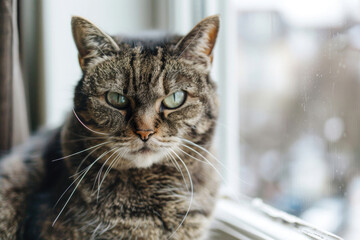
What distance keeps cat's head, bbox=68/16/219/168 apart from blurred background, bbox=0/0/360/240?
0.60 feet

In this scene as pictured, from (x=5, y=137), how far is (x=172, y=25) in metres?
0.81

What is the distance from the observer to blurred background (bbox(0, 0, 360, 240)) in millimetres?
857

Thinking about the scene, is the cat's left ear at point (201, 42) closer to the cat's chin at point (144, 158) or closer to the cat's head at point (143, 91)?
the cat's head at point (143, 91)

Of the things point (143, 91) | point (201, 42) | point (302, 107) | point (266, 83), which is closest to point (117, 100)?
point (143, 91)

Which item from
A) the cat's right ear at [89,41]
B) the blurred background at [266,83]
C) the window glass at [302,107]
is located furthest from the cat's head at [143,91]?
the window glass at [302,107]

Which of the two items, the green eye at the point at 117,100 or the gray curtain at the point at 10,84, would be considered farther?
the gray curtain at the point at 10,84

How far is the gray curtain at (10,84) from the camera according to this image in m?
1.05

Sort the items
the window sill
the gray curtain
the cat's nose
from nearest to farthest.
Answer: the cat's nose
the window sill
the gray curtain

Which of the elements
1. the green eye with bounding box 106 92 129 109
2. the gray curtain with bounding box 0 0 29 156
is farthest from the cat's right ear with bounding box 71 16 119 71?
the gray curtain with bounding box 0 0 29 156

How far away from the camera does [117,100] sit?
0.83 m

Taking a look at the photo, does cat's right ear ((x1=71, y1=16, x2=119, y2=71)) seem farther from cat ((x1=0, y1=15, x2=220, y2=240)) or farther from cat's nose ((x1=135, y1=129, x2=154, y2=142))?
cat's nose ((x1=135, y1=129, x2=154, y2=142))

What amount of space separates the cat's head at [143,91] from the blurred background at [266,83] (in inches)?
7.2

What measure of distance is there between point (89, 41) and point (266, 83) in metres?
0.72

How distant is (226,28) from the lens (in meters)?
1.24
